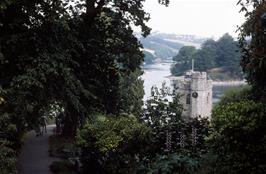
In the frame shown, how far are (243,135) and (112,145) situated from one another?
4.64 metres

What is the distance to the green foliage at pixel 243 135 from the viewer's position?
864 cm

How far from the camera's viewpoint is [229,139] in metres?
8.80

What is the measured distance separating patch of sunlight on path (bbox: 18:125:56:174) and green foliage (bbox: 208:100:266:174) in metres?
7.57

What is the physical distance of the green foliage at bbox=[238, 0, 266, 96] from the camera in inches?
411

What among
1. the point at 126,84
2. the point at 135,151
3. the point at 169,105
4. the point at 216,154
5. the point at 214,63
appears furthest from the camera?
the point at 214,63

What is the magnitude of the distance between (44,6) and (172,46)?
539 feet

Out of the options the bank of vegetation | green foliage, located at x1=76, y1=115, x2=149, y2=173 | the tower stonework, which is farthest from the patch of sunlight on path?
the tower stonework

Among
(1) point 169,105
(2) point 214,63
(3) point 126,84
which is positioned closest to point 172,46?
(2) point 214,63

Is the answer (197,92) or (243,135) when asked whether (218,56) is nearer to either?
(197,92)

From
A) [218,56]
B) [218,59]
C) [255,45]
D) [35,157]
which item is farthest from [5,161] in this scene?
[218,56]

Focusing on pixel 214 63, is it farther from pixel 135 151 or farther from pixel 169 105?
pixel 135 151

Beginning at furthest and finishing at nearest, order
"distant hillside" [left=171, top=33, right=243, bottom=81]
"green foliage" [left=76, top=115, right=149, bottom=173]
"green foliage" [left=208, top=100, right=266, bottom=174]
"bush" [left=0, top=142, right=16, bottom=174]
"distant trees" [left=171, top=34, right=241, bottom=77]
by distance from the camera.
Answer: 1. "distant hillside" [left=171, top=33, right=243, bottom=81]
2. "distant trees" [left=171, top=34, right=241, bottom=77]
3. "green foliage" [left=76, top=115, right=149, bottom=173]
4. "bush" [left=0, top=142, right=16, bottom=174]
5. "green foliage" [left=208, top=100, right=266, bottom=174]

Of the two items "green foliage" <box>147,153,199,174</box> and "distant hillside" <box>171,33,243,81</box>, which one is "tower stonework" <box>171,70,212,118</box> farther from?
"green foliage" <box>147,153,199,174</box>

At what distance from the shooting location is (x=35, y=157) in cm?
1795
